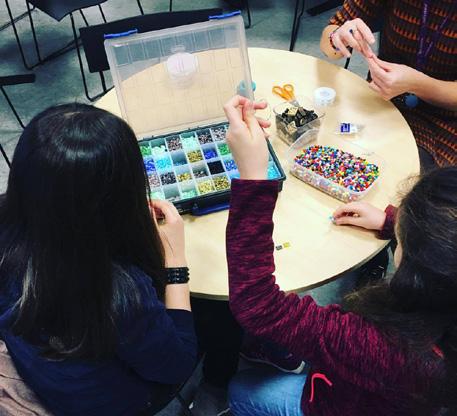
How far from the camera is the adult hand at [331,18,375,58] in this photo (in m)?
1.34

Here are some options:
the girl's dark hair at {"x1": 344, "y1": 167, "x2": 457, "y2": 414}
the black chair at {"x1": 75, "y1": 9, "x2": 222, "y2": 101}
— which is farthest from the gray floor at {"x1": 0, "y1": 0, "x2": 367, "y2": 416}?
the girl's dark hair at {"x1": 344, "y1": 167, "x2": 457, "y2": 414}

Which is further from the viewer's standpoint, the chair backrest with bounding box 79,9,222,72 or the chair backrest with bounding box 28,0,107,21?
Answer: the chair backrest with bounding box 28,0,107,21

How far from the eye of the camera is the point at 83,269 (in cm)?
73

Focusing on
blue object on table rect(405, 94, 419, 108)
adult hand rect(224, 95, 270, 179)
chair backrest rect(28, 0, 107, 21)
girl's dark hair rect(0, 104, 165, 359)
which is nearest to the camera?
girl's dark hair rect(0, 104, 165, 359)

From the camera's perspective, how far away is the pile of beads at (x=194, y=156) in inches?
46.7

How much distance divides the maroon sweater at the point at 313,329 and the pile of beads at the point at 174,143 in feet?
1.43

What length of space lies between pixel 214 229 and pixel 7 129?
5.93 ft

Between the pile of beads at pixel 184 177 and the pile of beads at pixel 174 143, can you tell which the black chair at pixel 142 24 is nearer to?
the pile of beads at pixel 174 143

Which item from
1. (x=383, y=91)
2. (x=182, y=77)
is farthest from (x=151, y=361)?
(x=383, y=91)

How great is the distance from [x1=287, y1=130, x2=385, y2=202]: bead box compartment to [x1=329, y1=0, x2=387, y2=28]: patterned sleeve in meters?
0.52

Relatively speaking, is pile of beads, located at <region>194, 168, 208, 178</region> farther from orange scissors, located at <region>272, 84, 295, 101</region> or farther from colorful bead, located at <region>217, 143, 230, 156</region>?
orange scissors, located at <region>272, 84, 295, 101</region>

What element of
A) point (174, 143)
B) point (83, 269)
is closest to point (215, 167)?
point (174, 143)

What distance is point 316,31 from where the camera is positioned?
119 inches

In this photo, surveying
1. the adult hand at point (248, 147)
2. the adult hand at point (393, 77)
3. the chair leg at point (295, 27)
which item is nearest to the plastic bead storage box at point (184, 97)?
the adult hand at point (248, 147)
